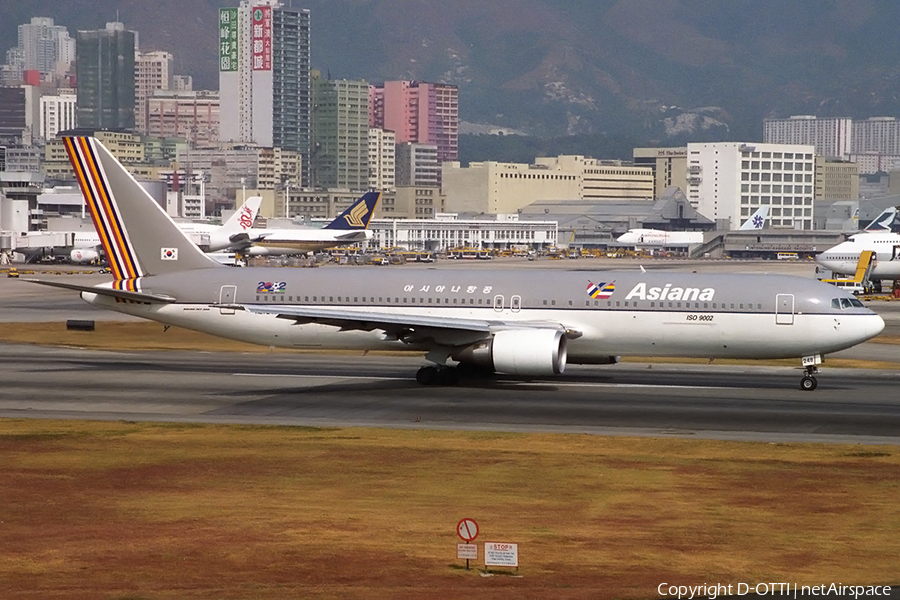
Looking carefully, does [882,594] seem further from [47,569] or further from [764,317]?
[764,317]

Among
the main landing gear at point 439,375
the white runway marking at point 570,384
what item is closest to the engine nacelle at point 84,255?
the white runway marking at point 570,384

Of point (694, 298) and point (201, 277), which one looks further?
point (201, 277)

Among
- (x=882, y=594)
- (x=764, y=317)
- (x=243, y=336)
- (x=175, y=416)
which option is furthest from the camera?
(x=243, y=336)

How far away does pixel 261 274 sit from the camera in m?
48.9

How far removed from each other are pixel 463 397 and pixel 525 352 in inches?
102

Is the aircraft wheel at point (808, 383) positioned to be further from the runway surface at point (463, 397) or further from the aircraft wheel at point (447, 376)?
the aircraft wheel at point (447, 376)

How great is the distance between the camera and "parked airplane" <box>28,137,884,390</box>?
44250mm

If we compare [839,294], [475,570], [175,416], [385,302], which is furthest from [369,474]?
[839,294]

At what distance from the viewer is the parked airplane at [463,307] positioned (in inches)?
1742

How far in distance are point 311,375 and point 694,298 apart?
593 inches

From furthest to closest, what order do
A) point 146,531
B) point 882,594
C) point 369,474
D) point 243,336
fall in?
point 243,336 < point 369,474 < point 146,531 < point 882,594

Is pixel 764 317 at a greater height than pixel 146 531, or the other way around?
pixel 764 317

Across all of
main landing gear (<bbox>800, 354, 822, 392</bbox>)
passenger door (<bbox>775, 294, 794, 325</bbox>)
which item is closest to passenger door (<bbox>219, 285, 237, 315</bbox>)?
passenger door (<bbox>775, 294, 794, 325</bbox>)

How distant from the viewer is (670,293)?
45438 mm
